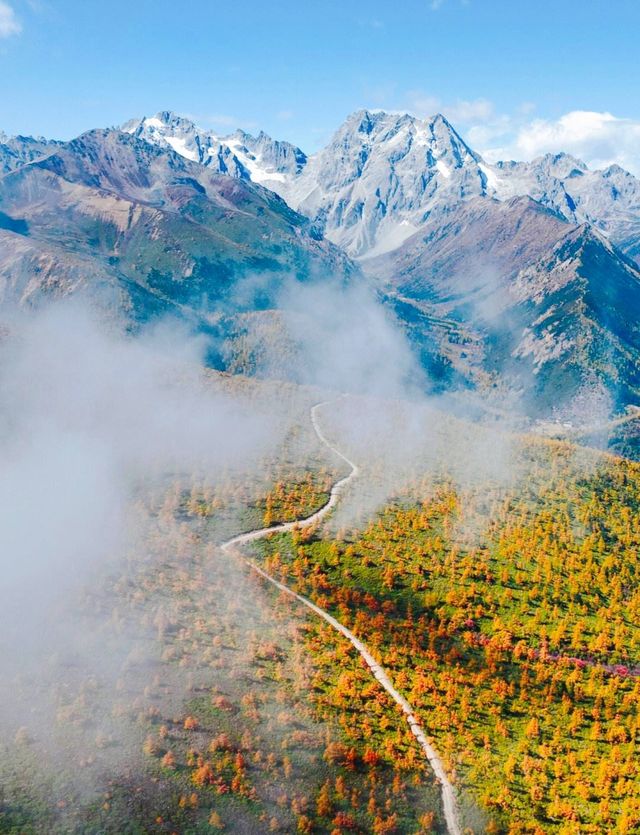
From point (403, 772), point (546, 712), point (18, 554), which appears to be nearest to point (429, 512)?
point (546, 712)

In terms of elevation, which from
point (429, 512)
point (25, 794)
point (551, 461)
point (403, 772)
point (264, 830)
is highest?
point (551, 461)

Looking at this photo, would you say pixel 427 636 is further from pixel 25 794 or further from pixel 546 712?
pixel 25 794

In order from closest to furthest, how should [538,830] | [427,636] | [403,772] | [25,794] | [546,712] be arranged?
[25,794] < [538,830] < [403,772] < [546,712] < [427,636]

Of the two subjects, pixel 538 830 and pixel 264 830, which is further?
pixel 538 830

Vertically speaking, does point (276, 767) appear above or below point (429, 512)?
below

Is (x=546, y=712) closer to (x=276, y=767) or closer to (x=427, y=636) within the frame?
(x=427, y=636)

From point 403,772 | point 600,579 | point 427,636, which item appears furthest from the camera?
point 600,579
